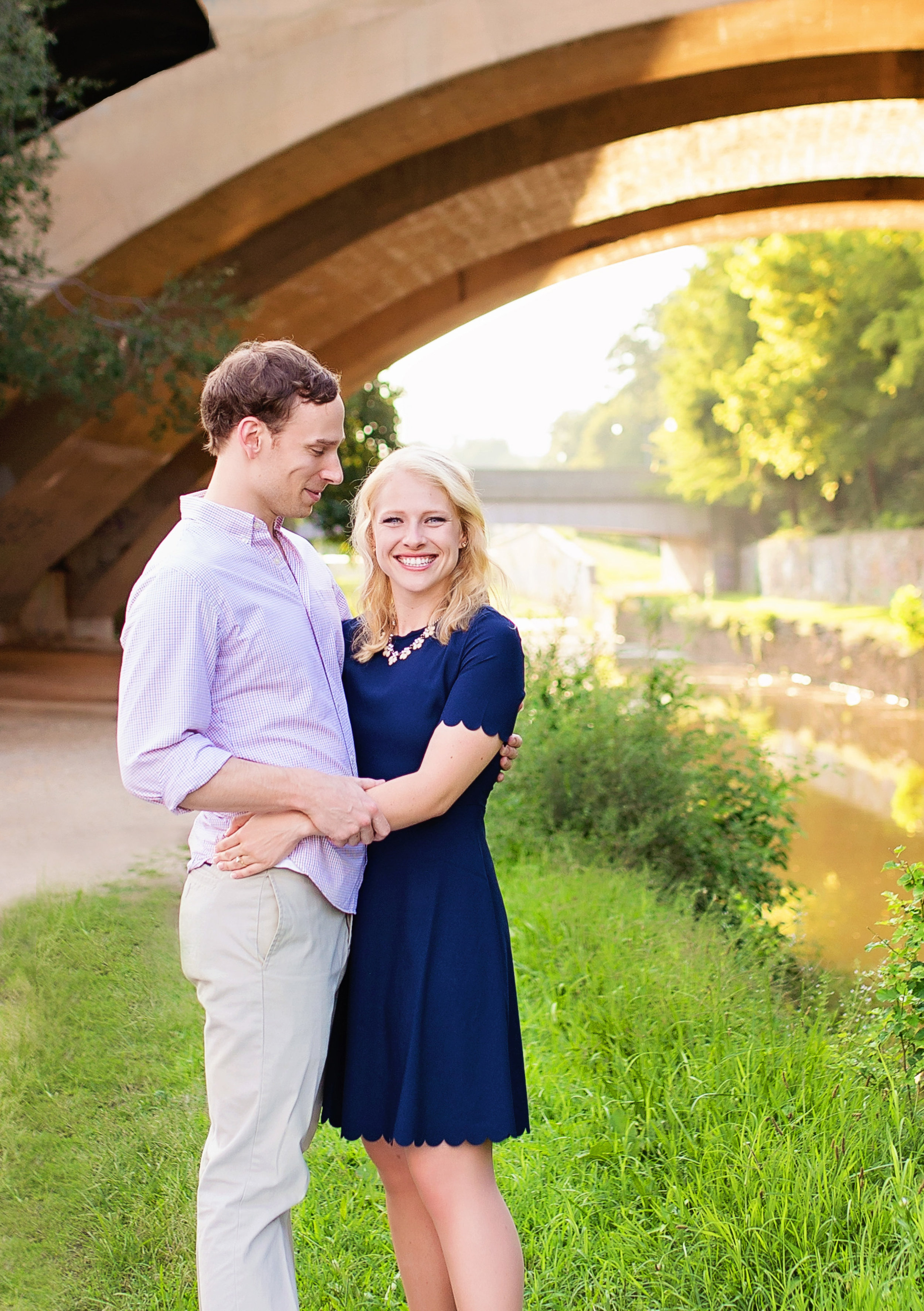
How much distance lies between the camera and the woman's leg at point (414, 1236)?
7.86ft

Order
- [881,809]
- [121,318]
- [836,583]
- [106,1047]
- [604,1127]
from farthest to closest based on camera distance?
[836,583] < [121,318] < [881,809] < [106,1047] < [604,1127]

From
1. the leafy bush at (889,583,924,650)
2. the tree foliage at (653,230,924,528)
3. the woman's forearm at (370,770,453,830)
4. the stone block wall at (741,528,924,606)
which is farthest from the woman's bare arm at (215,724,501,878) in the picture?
the stone block wall at (741,528,924,606)

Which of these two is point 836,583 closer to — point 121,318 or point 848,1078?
point 121,318

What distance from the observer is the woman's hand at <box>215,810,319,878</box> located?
7.02 ft

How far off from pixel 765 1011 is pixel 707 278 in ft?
122

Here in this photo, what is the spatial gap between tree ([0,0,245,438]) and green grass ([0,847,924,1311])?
6928mm

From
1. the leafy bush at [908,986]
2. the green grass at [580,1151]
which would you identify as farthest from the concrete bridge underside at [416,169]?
the leafy bush at [908,986]

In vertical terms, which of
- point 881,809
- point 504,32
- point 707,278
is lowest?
point 881,809

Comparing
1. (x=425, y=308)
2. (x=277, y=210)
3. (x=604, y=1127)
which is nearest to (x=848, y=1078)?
(x=604, y=1127)

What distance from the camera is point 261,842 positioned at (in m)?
2.14

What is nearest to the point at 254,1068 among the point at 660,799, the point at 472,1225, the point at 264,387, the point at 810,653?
the point at 472,1225

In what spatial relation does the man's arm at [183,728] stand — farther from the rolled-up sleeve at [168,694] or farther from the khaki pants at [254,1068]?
the khaki pants at [254,1068]

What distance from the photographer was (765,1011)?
445cm

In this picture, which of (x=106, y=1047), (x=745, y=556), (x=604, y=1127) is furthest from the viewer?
(x=745, y=556)
